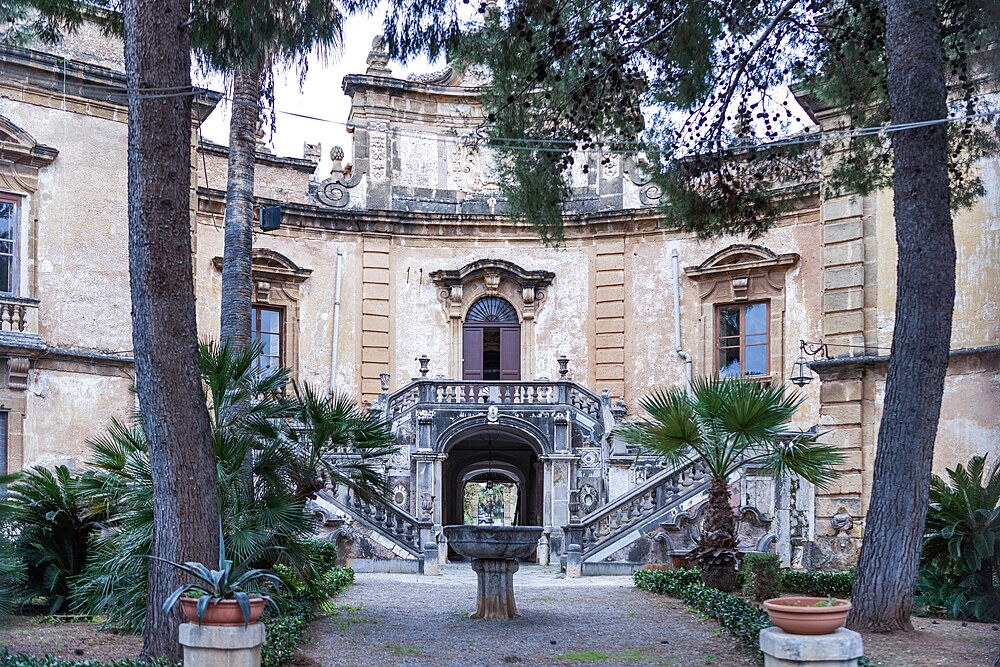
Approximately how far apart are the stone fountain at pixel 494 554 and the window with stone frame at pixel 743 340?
1260cm

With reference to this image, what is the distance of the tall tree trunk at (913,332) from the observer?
1073 cm

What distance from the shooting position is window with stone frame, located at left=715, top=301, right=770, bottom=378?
78.8 feet

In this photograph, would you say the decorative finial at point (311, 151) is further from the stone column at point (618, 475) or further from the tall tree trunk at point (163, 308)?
the tall tree trunk at point (163, 308)

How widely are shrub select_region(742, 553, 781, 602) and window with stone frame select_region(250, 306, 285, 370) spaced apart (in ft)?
45.8

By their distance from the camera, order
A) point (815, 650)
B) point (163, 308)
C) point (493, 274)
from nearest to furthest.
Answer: point (815, 650) → point (163, 308) → point (493, 274)

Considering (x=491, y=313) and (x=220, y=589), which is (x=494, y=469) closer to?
(x=491, y=313)

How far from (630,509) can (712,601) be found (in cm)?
665

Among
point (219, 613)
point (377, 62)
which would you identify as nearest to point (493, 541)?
point (219, 613)

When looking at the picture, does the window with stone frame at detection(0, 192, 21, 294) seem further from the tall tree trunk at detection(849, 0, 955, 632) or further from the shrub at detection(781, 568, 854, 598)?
the tall tree trunk at detection(849, 0, 955, 632)

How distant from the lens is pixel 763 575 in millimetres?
13195

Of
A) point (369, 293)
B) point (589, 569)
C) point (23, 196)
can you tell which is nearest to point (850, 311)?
point (589, 569)

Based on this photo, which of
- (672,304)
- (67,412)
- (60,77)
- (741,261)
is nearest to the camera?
(67,412)

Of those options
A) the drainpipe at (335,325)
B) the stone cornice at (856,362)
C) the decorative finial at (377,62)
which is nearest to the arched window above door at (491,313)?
the drainpipe at (335,325)

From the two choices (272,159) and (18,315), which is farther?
(272,159)
